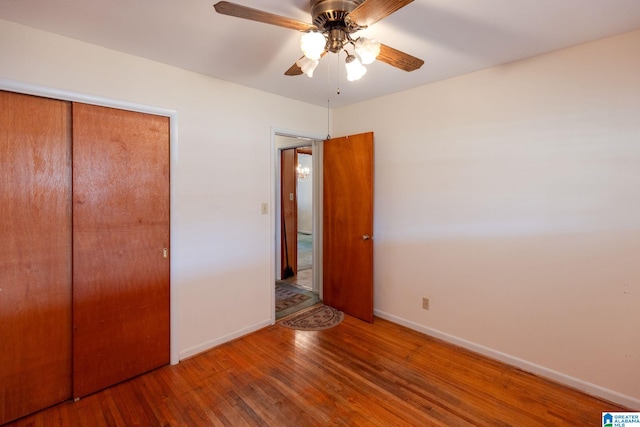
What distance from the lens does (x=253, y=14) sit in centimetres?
126

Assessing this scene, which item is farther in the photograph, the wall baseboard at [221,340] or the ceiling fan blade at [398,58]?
the wall baseboard at [221,340]

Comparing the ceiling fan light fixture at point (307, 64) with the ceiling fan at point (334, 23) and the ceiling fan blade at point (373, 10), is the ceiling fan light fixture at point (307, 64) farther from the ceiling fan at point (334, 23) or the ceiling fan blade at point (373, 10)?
the ceiling fan blade at point (373, 10)

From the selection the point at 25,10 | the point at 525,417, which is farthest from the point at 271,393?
the point at 25,10

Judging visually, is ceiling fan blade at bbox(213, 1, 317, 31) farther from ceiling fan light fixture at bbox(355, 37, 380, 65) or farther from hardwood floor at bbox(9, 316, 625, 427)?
hardwood floor at bbox(9, 316, 625, 427)

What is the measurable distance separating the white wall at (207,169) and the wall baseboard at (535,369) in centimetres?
163

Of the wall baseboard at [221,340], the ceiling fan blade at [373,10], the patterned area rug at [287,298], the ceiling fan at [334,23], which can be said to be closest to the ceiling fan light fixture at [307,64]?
the ceiling fan at [334,23]

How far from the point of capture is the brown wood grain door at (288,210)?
471 centimetres

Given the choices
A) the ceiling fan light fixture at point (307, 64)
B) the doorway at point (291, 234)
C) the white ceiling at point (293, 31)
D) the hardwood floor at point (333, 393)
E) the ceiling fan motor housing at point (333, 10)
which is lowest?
the hardwood floor at point (333, 393)

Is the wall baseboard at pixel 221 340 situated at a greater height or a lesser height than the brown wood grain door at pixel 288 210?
lesser

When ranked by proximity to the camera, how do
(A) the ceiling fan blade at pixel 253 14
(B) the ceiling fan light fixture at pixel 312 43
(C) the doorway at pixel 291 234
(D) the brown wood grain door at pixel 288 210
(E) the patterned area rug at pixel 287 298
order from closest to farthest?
(A) the ceiling fan blade at pixel 253 14, (B) the ceiling fan light fixture at pixel 312 43, (E) the patterned area rug at pixel 287 298, (C) the doorway at pixel 291 234, (D) the brown wood grain door at pixel 288 210

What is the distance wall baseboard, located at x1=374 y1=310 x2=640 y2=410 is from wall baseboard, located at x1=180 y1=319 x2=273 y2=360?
1.46 metres

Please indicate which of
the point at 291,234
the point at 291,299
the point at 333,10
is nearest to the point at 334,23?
the point at 333,10

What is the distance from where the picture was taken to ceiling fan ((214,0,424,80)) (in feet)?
4.03

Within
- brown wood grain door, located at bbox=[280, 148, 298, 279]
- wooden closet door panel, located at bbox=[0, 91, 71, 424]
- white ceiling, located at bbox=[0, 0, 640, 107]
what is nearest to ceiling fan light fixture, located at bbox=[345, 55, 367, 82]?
white ceiling, located at bbox=[0, 0, 640, 107]
